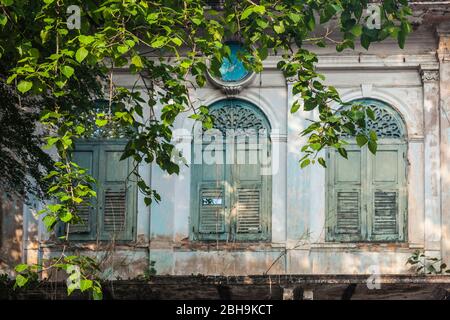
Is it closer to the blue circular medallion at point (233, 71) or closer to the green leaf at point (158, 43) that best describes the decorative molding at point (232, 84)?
the blue circular medallion at point (233, 71)

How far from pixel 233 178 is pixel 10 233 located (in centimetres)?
316

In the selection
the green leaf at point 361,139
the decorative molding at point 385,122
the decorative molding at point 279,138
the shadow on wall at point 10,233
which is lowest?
the shadow on wall at point 10,233

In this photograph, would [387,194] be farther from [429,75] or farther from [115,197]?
[115,197]

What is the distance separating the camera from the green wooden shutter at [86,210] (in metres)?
17.3

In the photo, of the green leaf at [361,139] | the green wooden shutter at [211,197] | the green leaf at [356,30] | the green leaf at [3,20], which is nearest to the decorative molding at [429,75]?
the green wooden shutter at [211,197]

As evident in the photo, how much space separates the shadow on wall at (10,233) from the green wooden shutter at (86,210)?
730 mm

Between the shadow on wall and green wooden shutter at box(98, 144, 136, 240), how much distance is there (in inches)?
44.3

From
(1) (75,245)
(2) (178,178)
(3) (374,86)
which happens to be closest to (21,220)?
(1) (75,245)

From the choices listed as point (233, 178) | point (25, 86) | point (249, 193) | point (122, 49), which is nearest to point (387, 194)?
point (249, 193)

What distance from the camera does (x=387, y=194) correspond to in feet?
55.9

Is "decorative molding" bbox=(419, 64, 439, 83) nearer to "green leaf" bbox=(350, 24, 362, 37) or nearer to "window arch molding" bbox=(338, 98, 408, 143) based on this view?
"window arch molding" bbox=(338, 98, 408, 143)

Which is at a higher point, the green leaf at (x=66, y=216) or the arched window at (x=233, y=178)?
the arched window at (x=233, y=178)

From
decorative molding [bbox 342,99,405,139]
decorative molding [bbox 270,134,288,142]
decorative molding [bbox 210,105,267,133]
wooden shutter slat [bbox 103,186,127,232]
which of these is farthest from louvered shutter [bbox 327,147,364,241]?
wooden shutter slat [bbox 103,186,127,232]

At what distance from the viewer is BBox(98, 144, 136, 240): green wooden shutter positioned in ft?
56.6
